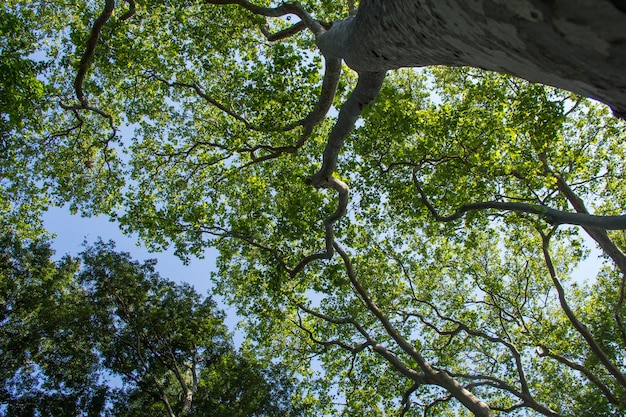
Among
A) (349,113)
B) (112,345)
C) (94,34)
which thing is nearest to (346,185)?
(349,113)

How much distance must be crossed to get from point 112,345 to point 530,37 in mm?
18302

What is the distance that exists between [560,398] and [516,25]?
1840 centimetres

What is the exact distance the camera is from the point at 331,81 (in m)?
8.21

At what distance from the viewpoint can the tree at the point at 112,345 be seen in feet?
49.8

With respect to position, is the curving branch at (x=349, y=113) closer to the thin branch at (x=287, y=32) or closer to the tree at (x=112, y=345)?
the thin branch at (x=287, y=32)

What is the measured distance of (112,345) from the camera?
1619 centimetres

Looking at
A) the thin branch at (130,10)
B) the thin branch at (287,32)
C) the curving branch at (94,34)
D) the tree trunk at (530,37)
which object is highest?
the thin branch at (130,10)

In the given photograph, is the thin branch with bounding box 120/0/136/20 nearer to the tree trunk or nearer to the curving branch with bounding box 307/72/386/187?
the curving branch with bounding box 307/72/386/187

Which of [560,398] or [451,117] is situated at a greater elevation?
[451,117]

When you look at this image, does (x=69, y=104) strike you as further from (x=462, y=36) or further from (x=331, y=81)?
(x=462, y=36)

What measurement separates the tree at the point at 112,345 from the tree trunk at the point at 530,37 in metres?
15.2

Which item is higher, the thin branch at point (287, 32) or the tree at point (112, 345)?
the thin branch at point (287, 32)

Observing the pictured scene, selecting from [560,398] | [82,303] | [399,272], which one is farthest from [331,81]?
[560,398]

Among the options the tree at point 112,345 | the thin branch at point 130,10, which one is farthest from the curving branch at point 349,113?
the tree at point 112,345
